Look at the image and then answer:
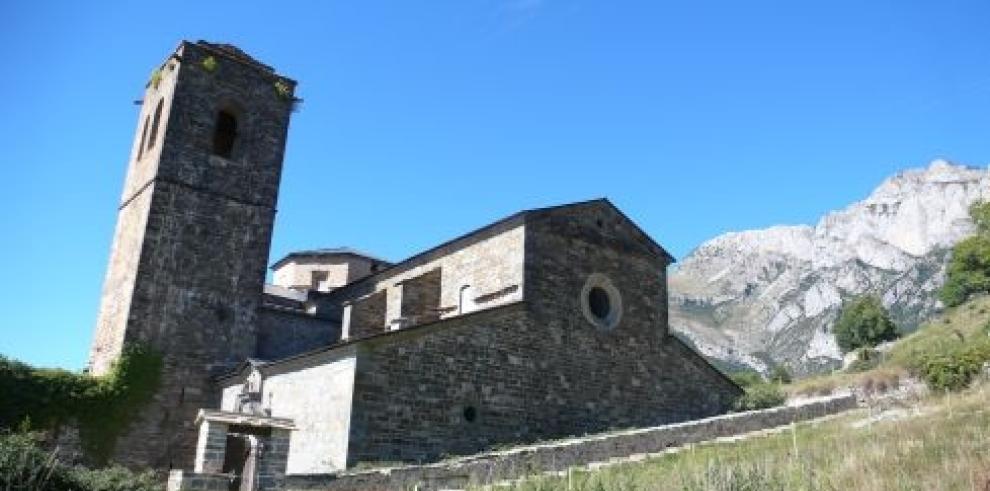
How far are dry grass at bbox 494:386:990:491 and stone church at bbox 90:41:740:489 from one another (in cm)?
544

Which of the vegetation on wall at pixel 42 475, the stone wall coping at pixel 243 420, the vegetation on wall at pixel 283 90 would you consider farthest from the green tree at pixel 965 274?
the vegetation on wall at pixel 42 475

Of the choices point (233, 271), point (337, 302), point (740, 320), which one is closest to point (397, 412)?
point (233, 271)

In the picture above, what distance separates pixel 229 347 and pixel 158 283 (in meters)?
2.85

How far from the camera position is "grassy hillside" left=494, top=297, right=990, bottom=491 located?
Answer: 7.52m

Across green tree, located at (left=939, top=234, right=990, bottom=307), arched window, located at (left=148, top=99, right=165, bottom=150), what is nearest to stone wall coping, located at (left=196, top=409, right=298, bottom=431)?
arched window, located at (left=148, top=99, right=165, bottom=150)

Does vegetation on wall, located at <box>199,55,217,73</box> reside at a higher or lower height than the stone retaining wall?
higher

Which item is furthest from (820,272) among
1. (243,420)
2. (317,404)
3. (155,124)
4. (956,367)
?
A: (243,420)

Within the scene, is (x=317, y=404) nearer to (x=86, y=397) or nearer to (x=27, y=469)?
(x=86, y=397)

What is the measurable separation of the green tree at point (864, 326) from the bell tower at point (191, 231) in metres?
58.3

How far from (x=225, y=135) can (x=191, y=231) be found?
4.00 m

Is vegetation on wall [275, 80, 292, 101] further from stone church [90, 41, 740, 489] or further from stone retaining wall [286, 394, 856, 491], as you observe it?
stone retaining wall [286, 394, 856, 491]

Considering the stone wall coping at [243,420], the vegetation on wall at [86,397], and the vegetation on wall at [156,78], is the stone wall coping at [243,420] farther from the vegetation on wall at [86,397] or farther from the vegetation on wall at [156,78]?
the vegetation on wall at [156,78]

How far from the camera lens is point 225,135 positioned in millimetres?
25828

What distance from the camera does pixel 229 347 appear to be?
23.5 meters
